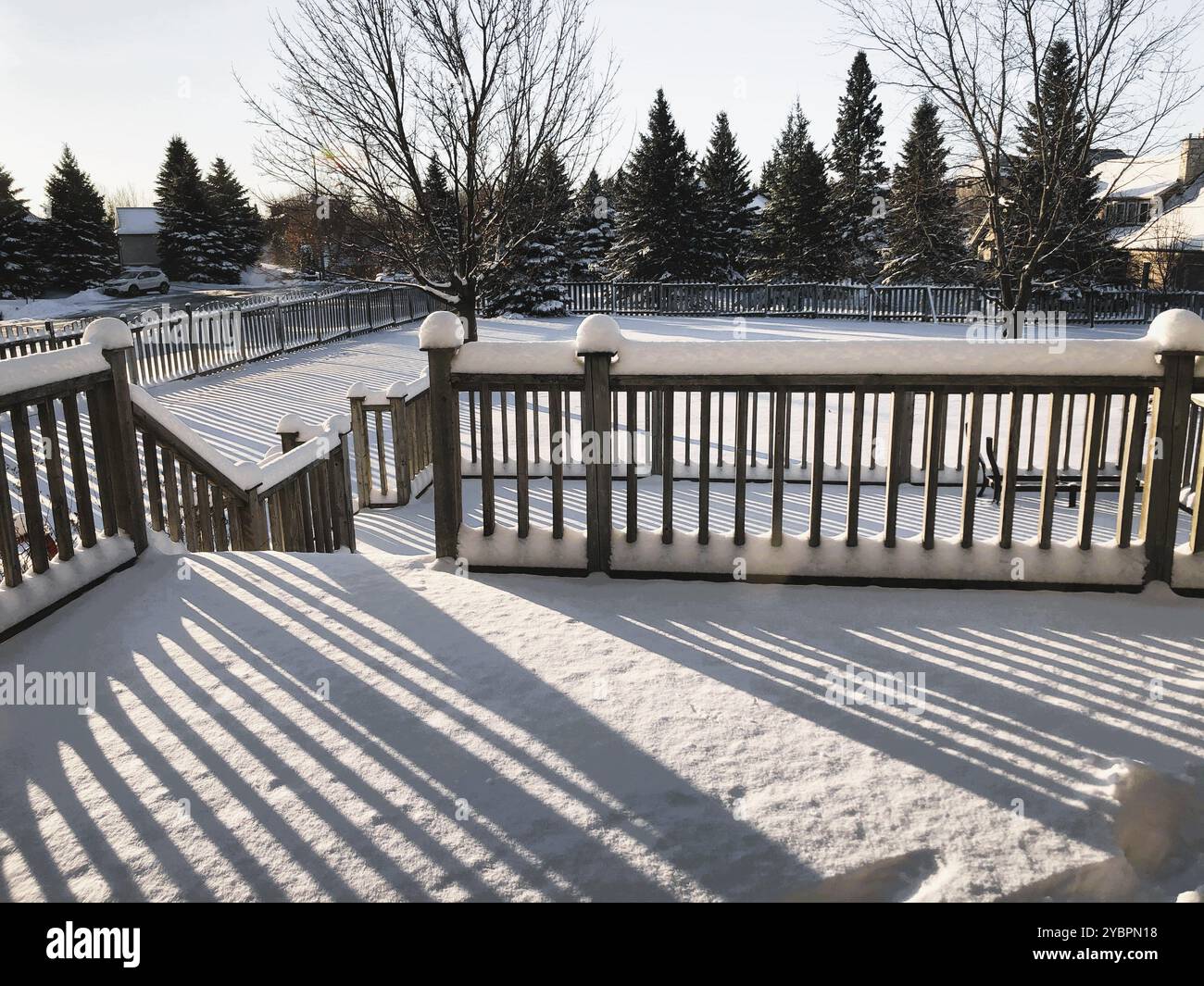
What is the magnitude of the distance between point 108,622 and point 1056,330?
2312cm

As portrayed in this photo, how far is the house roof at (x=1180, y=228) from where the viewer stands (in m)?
28.8

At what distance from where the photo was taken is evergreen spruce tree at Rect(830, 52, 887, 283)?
107 ft

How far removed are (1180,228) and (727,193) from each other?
51.0 ft

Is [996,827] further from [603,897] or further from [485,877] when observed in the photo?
[485,877]

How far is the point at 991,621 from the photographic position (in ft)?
11.7

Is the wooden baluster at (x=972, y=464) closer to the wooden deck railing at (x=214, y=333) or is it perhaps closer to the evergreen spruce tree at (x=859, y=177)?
the wooden deck railing at (x=214, y=333)

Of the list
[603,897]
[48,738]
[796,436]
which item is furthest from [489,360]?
[796,436]

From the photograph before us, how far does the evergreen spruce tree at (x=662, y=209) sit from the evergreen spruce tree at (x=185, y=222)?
78.6ft

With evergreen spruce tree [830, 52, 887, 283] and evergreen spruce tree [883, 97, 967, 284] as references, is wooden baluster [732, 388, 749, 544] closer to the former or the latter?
evergreen spruce tree [883, 97, 967, 284]

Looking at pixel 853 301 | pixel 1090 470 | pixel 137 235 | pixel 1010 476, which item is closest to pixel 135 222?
pixel 137 235

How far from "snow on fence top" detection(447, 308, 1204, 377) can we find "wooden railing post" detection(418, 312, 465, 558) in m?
0.09

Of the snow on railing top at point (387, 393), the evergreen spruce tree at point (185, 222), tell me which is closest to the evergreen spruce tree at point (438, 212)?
the snow on railing top at point (387, 393)

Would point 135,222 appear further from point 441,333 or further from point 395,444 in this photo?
point 441,333

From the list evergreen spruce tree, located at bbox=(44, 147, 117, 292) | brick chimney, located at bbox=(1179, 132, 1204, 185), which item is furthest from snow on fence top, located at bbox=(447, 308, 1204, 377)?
evergreen spruce tree, located at bbox=(44, 147, 117, 292)
